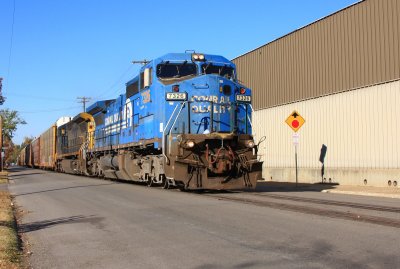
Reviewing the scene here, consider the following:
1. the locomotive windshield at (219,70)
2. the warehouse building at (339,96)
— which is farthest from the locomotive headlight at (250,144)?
the warehouse building at (339,96)

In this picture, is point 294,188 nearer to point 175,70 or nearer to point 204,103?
point 204,103

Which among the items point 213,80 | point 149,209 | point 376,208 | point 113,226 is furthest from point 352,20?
point 113,226

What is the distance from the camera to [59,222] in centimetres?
953

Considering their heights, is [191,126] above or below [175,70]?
below

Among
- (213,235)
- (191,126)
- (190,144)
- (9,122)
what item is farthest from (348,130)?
(9,122)

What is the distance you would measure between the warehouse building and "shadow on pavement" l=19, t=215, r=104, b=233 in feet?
30.0

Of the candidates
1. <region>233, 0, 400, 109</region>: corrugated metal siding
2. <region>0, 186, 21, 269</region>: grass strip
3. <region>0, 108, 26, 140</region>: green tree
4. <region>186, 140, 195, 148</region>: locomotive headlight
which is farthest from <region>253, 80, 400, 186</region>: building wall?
<region>0, 108, 26, 140</region>: green tree

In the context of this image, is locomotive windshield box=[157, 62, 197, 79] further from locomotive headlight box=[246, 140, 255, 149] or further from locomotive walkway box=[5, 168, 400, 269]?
locomotive walkway box=[5, 168, 400, 269]

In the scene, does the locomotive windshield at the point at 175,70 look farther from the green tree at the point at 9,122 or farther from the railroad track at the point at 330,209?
the green tree at the point at 9,122

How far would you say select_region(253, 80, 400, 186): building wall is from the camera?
1817cm

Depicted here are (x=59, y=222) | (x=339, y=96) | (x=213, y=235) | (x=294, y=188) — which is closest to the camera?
(x=213, y=235)

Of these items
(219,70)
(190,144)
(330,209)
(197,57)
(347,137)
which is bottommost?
(330,209)

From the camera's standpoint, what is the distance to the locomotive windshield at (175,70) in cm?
1545

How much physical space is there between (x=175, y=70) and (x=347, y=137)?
9189 millimetres
